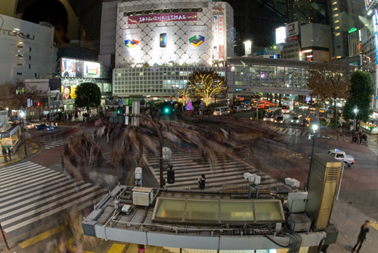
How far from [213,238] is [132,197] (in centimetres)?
262

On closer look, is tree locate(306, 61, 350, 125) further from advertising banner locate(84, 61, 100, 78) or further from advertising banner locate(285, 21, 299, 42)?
advertising banner locate(285, 21, 299, 42)

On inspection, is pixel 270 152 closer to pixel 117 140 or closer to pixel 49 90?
pixel 117 140

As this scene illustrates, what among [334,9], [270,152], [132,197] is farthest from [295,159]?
[334,9]

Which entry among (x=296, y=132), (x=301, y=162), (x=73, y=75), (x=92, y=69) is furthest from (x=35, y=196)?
(x=92, y=69)

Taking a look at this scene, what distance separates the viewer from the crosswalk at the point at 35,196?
1139 centimetres

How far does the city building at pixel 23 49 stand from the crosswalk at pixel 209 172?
5038cm

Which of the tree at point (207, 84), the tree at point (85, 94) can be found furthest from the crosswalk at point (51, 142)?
the tree at point (207, 84)

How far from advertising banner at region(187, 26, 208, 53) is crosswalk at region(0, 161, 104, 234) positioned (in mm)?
65240

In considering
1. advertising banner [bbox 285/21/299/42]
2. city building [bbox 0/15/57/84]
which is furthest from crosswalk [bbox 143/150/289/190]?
advertising banner [bbox 285/21/299/42]

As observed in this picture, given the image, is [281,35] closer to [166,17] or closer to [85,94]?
[166,17]

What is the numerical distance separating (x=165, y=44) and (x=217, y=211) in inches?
3013

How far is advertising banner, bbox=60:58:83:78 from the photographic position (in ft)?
181

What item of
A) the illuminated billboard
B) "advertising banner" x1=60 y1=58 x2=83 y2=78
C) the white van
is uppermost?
the illuminated billboard

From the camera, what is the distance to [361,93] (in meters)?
34.4
